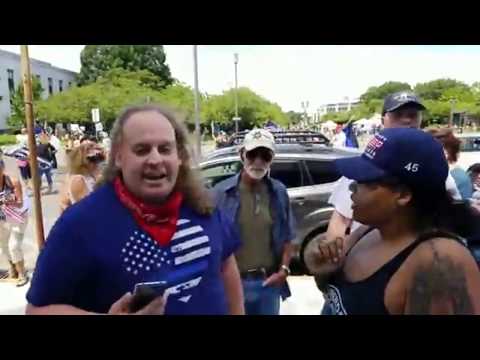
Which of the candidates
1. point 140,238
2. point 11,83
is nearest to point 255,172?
point 140,238

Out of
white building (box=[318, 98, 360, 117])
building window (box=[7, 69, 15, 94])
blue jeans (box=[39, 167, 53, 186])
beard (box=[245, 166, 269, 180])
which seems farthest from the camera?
blue jeans (box=[39, 167, 53, 186])

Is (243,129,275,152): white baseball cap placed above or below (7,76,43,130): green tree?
below

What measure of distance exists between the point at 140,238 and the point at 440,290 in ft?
2.05

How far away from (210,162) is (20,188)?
1.65m

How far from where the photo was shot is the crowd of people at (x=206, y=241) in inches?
36.9

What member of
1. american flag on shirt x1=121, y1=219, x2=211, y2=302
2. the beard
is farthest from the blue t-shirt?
the beard

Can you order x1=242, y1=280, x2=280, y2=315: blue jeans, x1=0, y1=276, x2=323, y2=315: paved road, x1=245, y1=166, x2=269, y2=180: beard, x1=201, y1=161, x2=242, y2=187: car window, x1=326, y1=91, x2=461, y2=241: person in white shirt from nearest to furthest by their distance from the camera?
x1=326, y1=91, x2=461, y2=241: person in white shirt
x1=242, y1=280, x2=280, y2=315: blue jeans
x1=245, y1=166, x2=269, y2=180: beard
x1=0, y1=276, x2=323, y2=315: paved road
x1=201, y1=161, x2=242, y2=187: car window

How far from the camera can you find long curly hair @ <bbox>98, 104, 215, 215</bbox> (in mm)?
1127

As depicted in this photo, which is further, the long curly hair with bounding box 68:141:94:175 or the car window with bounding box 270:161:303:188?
the car window with bounding box 270:161:303:188

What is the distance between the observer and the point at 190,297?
1089 mm

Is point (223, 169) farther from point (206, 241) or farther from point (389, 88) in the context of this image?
point (206, 241)

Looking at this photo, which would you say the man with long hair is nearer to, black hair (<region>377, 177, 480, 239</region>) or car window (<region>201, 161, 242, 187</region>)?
black hair (<region>377, 177, 480, 239</region>)

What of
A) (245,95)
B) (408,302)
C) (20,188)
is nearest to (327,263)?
(408,302)

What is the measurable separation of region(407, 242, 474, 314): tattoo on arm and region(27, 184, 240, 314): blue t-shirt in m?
0.47
